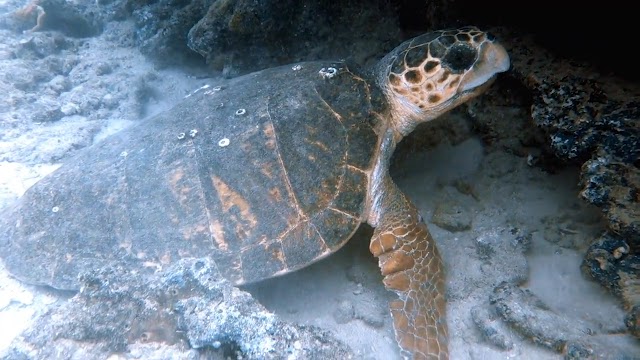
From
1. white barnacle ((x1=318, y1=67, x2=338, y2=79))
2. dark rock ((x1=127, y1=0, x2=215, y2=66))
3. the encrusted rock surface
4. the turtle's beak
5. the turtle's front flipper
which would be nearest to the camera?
the encrusted rock surface

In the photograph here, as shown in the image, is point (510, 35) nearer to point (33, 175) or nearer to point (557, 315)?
point (557, 315)

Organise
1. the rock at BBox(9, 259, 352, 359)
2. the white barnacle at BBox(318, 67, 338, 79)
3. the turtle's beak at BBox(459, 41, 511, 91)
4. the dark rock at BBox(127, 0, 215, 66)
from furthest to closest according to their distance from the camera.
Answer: the dark rock at BBox(127, 0, 215, 66)
the white barnacle at BBox(318, 67, 338, 79)
the turtle's beak at BBox(459, 41, 511, 91)
the rock at BBox(9, 259, 352, 359)

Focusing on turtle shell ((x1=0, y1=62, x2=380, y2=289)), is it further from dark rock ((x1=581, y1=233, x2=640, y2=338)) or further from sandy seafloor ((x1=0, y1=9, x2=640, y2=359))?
dark rock ((x1=581, y1=233, x2=640, y2=338))

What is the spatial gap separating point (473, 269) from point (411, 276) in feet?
2.01

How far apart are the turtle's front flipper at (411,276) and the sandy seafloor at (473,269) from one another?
0.65 ft

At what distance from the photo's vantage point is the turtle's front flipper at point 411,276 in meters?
2.24

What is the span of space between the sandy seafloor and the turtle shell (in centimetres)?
54

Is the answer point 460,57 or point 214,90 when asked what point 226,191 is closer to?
point 214,90

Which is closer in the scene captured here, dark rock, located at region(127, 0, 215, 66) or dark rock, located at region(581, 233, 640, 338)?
dark rock, located at region(581, 233, 640, 338)

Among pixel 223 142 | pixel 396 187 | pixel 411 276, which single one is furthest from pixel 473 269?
pixel 223 142

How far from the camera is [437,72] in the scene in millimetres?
2908

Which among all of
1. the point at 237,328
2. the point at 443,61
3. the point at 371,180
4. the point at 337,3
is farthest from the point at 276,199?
the point at 337,3

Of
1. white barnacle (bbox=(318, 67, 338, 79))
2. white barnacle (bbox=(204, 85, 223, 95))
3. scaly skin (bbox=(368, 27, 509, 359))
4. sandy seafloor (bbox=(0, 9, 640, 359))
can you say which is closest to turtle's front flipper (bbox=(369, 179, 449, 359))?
scaly skin (bbox=(368, 27, 509, 359))

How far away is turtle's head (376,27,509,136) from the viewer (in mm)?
2773
